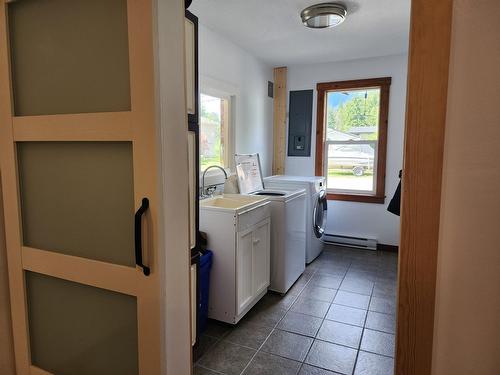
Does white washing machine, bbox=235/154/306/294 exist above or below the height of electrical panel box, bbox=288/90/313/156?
below

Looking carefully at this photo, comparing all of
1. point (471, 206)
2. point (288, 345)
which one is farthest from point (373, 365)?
point (471, 206)

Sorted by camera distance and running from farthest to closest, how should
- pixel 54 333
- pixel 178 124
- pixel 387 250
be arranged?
pixel 387 250, pixel 54 333, pixel 178 124

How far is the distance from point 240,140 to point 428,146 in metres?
3.15

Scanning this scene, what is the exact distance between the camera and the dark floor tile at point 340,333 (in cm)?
232

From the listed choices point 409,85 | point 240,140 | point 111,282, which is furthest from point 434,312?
point 240,140

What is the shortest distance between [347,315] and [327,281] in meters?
0.70

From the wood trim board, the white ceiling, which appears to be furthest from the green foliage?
the wood trim board

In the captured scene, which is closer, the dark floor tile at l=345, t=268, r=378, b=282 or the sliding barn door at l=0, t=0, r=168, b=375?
the sliding barn door at l=0, t=0, r=168, b=375

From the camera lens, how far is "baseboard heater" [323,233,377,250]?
14.5 feet

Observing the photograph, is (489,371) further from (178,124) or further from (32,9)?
(32,9)

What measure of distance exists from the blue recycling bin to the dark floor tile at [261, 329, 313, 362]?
478mm

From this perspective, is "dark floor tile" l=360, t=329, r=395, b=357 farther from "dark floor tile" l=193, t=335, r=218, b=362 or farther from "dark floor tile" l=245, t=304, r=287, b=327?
"dark floor tile" l=193, t=335, r=218, b=362

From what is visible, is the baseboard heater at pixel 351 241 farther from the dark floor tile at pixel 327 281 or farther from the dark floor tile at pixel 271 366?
the dark floor tile at pixel 271 366

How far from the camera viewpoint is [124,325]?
4.32ft
